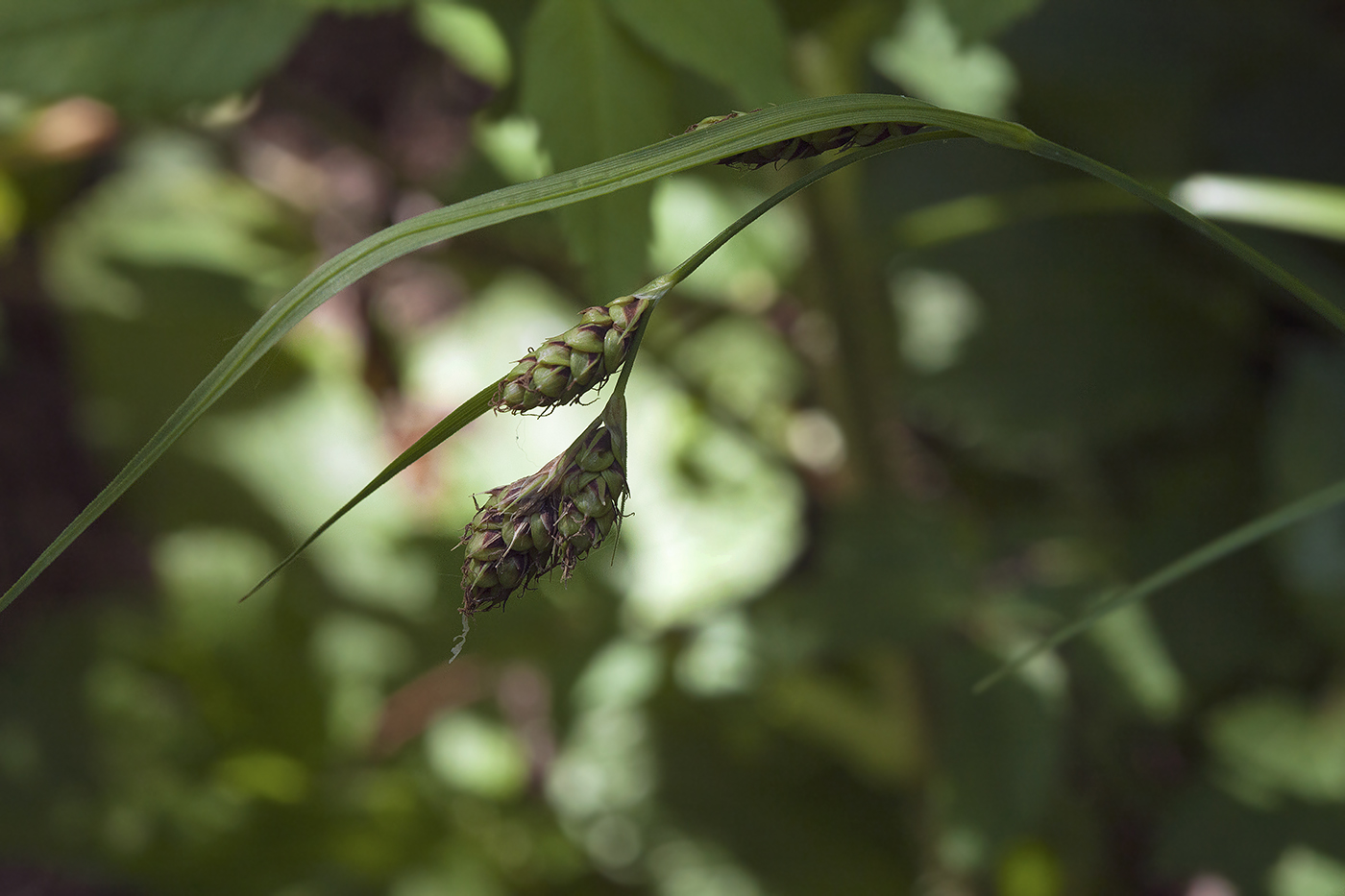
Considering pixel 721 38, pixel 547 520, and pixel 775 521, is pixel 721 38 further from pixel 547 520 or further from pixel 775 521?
pixel 775 521

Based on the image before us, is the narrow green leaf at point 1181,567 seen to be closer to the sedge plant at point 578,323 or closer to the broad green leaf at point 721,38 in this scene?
the sedge plant at point 578,323

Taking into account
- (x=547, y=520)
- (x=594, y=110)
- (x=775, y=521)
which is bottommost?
(x=547, y=520)

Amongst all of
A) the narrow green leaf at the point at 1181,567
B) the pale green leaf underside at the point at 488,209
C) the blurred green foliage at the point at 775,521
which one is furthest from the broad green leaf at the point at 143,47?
the narrow green leaf at the point at 1181,567

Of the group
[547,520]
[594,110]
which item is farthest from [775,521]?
[547,520]

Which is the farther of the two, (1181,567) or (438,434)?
(1181,567)

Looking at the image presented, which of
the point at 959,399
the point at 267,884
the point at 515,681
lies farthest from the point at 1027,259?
the point at 267,884

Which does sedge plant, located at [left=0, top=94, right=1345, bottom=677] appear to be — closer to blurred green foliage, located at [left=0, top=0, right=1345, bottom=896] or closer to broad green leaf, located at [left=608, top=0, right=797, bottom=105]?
broad green leaf, located at [left=608, top=0, right=797, bottom=105]

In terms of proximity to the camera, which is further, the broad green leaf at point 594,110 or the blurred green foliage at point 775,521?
the blurred green foliage at point 775,521
